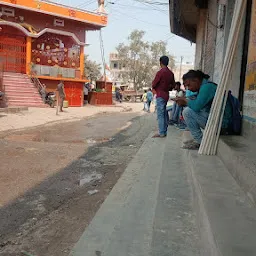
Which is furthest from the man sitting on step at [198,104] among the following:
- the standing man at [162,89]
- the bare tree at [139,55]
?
the bare tree at [139,55]

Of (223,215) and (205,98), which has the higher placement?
(205,98)

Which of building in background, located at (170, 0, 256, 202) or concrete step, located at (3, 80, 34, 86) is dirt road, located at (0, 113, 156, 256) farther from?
concrete step, located at (3, 80, 34, 86)

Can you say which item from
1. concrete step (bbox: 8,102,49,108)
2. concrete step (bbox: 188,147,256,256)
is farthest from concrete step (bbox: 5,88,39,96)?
concrete step (bbox: 188,147,256,256)

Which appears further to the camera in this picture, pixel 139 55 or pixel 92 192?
pixel 139 55

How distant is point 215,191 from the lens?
2.23m

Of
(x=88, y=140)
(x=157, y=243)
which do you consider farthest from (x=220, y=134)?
(x=88, y=140)

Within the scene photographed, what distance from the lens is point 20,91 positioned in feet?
58.6

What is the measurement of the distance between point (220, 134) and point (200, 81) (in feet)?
2.34

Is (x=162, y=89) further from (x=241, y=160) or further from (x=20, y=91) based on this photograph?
(x=20, y=91)

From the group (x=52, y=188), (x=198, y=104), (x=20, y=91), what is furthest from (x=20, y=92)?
(x=198, y=104)

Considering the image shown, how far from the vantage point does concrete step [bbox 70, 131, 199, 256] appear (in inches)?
74.2

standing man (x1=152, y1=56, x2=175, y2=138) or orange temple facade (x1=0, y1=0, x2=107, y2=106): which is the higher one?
orange temple facade (x1=0, y1=0, x2=107, y2=106)

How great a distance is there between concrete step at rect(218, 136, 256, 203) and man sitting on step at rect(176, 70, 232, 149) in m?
0.51

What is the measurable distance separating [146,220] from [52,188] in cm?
187
